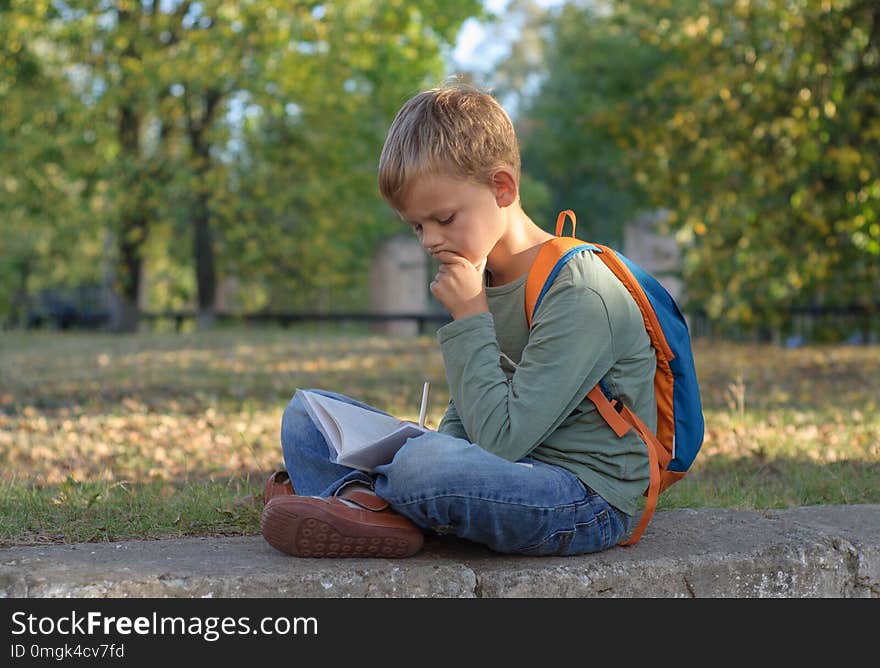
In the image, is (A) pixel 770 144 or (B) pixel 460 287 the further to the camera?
(A) pixel 770 144

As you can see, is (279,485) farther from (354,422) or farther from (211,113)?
(211,113)

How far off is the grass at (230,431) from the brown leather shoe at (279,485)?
0.17 metres

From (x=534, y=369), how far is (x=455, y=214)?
0.47 meters

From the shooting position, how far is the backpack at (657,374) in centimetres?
292

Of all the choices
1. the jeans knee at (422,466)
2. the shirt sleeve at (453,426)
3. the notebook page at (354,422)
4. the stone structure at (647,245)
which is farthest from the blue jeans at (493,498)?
the stone structure at (647,245)

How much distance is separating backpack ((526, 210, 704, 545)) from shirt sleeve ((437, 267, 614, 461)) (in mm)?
79

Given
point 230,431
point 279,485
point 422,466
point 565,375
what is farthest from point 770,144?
point 422,466

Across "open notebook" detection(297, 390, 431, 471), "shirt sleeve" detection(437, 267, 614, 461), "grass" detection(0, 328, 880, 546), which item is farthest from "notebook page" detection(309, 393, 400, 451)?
"grass" detection(0, 328, 880, 546)

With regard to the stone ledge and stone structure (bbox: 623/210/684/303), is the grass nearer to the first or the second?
the stone ledge

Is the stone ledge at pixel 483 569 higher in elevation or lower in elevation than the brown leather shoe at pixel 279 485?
lower

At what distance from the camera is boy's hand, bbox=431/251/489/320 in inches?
112

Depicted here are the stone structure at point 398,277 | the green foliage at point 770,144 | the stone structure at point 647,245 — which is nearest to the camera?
the green foliage at point 770,144

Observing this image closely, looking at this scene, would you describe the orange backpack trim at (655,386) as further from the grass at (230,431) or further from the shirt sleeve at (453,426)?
the grass at (230,431)

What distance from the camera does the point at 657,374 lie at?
307 cm
